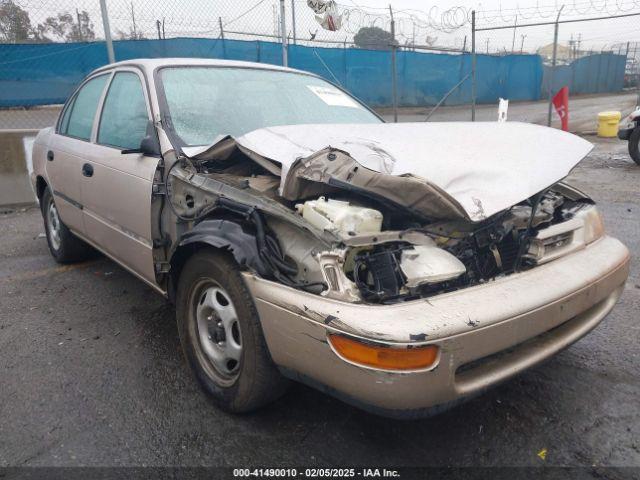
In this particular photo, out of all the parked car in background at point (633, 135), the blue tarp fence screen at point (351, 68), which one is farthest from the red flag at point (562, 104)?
the blue tarp fence screen at point (351, 68)

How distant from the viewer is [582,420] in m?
2.35

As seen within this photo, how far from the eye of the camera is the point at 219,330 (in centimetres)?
246

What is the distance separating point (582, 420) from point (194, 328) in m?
1.87

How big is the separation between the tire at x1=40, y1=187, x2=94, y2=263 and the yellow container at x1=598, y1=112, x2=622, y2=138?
1230 cm

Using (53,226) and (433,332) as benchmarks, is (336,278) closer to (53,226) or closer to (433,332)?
(433,332)

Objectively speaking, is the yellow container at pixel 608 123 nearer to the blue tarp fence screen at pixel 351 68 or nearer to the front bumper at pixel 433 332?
the blue tarp fence screen at pixel 351 68

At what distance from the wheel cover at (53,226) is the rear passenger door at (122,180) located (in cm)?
102

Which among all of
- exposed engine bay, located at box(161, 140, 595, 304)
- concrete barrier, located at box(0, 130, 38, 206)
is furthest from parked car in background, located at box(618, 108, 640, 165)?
concrete barrier, located at box(0, 130, 38, 206)

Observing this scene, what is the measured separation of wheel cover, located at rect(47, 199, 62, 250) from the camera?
466 cm

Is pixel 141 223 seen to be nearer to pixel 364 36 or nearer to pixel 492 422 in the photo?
pixel 492 422

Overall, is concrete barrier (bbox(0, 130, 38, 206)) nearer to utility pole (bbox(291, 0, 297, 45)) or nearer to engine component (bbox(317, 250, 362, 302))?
utility pole (bbox(291, 0, 297, 45))

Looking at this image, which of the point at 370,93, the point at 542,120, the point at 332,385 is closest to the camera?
the point at 332,385

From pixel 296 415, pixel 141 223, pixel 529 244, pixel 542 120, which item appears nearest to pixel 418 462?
pixel 296 415

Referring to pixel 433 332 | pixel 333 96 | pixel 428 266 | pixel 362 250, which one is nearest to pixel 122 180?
pixel 333 96
